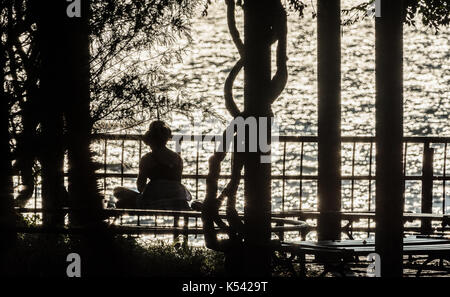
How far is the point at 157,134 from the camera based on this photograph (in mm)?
8523

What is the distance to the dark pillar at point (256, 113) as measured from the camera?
494 cm

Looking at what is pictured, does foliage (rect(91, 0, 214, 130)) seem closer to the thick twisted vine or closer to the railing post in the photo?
the thick twisted vine

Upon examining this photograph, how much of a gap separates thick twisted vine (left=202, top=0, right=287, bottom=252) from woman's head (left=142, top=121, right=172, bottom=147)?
3.11 metres

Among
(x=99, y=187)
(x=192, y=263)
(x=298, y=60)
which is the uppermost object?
(x=298, y=60)

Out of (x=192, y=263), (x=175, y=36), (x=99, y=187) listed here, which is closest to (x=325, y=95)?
(x=175, y=36)

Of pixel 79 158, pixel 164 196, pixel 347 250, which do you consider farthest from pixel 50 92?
pixel 164 196

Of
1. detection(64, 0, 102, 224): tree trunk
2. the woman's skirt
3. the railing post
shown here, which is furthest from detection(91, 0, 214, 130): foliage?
the railing post

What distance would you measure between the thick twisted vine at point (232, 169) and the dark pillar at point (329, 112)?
2409 millimetres

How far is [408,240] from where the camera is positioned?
6.84 m

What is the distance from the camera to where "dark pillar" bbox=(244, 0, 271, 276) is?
494cm

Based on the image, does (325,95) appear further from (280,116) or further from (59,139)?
(280,116)

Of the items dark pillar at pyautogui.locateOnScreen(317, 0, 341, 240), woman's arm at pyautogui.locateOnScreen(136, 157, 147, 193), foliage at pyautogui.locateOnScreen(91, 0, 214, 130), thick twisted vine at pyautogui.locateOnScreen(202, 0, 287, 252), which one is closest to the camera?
thick twisted vine at pyautogui.locateOnScreen(202, 0, 287, 252)
